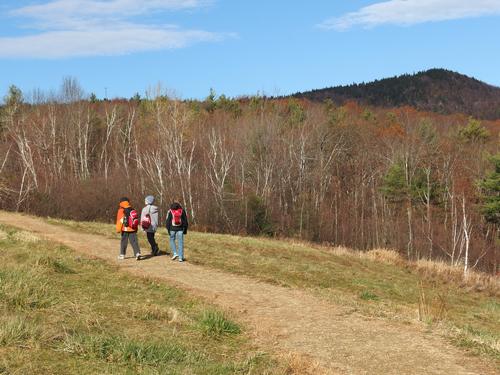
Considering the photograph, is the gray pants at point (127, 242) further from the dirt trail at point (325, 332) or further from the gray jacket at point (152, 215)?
the dirt trail at point (325, 332)

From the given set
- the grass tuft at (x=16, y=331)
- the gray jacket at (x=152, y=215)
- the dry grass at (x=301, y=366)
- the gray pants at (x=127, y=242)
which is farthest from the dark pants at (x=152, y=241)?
the dry grass at (x=301, y=366)

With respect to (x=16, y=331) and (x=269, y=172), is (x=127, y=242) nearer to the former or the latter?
(x=16, y=331)

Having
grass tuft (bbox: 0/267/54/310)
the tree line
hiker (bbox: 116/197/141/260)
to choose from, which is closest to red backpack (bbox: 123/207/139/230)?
hiker (bbox: 116/197/141/260)

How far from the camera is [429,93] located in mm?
148875

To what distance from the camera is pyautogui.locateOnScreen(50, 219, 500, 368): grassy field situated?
31.9 feet

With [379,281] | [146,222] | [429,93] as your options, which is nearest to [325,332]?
[146,222]

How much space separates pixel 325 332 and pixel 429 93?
499 ft

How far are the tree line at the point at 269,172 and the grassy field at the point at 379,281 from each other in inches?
544

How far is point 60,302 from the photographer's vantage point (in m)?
8.29

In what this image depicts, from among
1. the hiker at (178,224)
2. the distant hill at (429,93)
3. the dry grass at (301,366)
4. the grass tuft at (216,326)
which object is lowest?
the dry grass at (301,366)

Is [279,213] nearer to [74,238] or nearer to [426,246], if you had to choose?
[426,246]

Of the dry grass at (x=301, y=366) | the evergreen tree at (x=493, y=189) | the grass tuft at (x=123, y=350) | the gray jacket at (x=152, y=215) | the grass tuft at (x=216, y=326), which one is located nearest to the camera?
the grass tuft at (x=123, y=350)

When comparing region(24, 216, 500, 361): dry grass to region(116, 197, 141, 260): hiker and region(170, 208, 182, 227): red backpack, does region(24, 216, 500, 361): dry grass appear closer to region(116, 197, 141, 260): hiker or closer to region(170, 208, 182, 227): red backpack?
region(170, 208, 182, 227): red backpack

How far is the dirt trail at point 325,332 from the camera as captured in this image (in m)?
6.62
